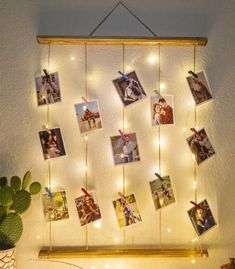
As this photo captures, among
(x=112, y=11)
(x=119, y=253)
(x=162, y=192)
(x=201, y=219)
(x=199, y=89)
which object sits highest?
(x=112, y=11)

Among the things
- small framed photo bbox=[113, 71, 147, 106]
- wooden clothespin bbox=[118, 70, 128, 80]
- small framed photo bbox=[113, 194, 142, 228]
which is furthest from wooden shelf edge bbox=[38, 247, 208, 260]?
wooden clothespin bbox=[118, 70, 128, 80]

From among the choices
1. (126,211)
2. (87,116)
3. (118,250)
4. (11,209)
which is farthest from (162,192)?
(11,209)

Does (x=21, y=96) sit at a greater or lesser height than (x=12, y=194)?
greater

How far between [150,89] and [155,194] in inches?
16.8

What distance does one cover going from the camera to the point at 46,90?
1.23 meters

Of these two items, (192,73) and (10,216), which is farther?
(192,73)

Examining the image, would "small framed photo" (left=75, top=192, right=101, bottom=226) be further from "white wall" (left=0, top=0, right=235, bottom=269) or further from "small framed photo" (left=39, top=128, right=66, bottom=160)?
"small framed photo" (left=39, top=128, right=66, bottom=160)

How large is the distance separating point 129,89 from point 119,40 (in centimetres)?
19

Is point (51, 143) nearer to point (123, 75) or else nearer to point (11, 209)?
point (11, 209)

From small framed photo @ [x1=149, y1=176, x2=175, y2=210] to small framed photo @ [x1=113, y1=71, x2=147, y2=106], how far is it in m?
0.34

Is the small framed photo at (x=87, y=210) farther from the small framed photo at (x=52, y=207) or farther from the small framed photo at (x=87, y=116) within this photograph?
the small framed photo at (x=87, y=116)

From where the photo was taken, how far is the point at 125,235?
1.24m

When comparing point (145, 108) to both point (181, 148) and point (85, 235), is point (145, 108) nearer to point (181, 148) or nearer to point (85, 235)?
point (181, 148)

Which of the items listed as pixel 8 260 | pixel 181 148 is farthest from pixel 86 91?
pixel 8 260
